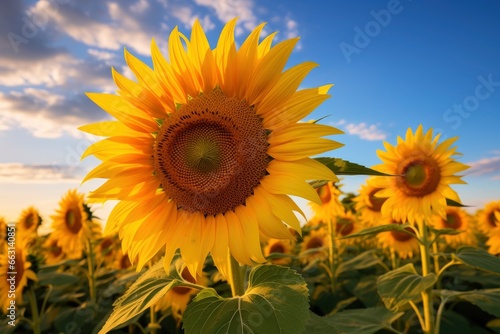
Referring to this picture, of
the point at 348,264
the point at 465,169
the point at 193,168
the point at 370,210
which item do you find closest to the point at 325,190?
the point at 370,210

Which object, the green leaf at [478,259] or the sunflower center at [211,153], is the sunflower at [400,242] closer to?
the green leaf at [478,259]

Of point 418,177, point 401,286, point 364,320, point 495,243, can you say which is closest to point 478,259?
point 401,286

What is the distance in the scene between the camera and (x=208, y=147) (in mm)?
2357

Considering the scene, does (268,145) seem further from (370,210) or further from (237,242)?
(370,210)

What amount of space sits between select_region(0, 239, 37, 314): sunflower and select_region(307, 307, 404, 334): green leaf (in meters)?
3.69

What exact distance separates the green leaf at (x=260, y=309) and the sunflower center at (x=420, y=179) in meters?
3.19

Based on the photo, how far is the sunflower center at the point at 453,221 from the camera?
24.2 ft

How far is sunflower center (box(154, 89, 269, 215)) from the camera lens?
220 cm

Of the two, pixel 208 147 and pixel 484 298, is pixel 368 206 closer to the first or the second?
pixel 484 298

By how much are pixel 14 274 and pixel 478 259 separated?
5034mm

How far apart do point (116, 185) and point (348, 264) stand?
14.8 ft

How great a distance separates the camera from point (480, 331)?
4.75 meters

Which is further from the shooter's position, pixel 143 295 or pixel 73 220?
pixel 73 220

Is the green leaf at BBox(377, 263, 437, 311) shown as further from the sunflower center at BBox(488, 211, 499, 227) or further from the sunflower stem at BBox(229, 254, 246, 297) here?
the sunflower center at BBox(488, 211, 499, 227)
